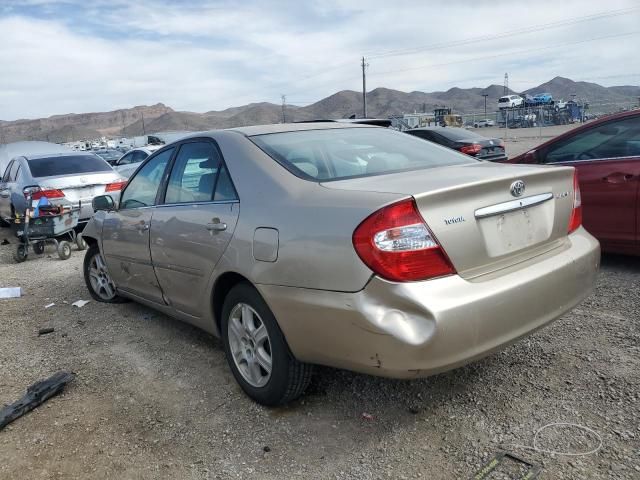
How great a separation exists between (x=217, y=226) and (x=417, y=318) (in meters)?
1.40

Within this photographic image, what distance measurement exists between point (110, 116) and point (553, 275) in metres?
180

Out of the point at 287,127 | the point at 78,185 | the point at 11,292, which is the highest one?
the point at 287,127

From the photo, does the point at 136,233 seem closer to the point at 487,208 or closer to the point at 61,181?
the point at 487,208

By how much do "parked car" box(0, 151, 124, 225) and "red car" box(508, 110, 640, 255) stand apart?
21.6 feet

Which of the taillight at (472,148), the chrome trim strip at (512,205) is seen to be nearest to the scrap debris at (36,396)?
the chrome trim strip at (512,205)

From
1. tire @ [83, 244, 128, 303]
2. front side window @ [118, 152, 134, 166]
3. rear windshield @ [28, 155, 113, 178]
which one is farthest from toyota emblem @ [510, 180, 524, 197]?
front side window @ [118, 152, 134, 166]

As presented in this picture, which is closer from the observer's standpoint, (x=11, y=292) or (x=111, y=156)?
(x=11, y=292)

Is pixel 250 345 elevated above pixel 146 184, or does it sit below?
below

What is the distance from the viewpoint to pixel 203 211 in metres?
3.51

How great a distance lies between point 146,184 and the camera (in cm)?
448

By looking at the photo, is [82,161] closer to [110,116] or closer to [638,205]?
[638,205]

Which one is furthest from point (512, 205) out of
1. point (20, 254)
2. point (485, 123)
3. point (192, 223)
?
point (485, 123)

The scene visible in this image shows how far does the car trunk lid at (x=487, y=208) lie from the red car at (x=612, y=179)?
2.20 metres

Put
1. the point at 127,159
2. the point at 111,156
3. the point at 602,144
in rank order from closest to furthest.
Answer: the point at 602,144
the point at 127,159
the point at 111,156
